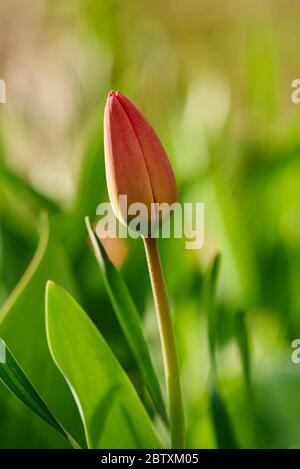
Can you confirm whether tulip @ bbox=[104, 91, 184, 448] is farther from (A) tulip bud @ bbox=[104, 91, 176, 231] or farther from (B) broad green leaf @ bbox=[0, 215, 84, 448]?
(B) broad green leaf @ bbox=[0, 215, 84, 448]

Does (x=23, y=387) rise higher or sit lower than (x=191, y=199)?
lower

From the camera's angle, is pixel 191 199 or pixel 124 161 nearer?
pixel 124 161

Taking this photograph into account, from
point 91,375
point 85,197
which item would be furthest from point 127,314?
point 85,197

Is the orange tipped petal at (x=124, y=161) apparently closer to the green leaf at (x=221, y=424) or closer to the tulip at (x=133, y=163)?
the tulip at (x=133, y=163)

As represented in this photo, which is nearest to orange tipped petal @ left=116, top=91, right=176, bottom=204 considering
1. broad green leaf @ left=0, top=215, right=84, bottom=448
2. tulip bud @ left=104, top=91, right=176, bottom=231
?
tulip bud @ left=104, top=91, right=176, bottom=231

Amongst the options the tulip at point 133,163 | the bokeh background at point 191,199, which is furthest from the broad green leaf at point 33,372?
the tulip at point 133,163

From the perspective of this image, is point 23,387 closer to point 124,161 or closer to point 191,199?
point 124,161

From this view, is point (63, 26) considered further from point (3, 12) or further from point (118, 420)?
point (118, 420)
